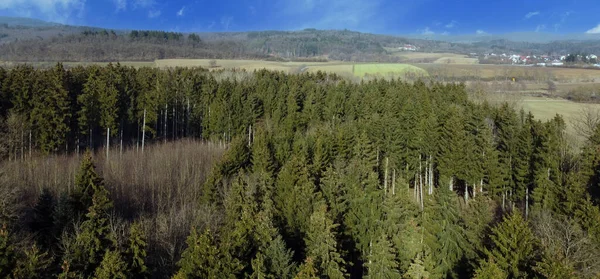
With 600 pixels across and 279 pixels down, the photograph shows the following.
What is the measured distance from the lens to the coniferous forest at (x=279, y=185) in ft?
73.0

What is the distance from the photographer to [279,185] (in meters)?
35.3

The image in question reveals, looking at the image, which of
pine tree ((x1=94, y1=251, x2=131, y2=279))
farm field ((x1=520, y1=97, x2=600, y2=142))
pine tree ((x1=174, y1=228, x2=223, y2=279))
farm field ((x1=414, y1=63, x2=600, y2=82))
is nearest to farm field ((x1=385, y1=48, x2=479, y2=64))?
farm field ((x1=414, y1=63, x2=600, y2=82))

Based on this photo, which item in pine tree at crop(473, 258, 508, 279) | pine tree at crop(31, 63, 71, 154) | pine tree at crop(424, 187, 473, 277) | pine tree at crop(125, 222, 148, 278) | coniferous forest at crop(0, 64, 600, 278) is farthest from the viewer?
pine tree at crop(31, 63, 71, 154)

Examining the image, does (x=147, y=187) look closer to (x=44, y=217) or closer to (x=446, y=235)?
(x=44, y=217)

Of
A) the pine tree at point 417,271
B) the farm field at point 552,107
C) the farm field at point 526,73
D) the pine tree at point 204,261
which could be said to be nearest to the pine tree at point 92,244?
the pine tree at point 204,261

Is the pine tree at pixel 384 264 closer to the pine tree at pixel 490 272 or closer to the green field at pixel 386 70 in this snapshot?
the pine tree at pixel 490 272

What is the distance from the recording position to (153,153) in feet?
176

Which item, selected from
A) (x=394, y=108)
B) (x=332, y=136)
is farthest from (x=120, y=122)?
(x=394, y=108)

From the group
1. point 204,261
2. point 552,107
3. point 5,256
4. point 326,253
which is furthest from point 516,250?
point 552,107

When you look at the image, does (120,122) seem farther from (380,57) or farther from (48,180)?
(380,57)

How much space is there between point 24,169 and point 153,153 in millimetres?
14000

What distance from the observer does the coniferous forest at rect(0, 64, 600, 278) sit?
22266mm

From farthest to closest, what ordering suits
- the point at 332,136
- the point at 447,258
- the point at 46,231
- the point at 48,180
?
the point at 332,136, the point at 48,180, the point at 46,231, the point at 447,258

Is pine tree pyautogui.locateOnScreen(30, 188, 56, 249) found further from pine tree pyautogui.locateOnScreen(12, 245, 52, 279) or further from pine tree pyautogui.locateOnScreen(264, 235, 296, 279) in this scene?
pine tree pyautogui.locateOnScreen(264, 235, 296, 279)
